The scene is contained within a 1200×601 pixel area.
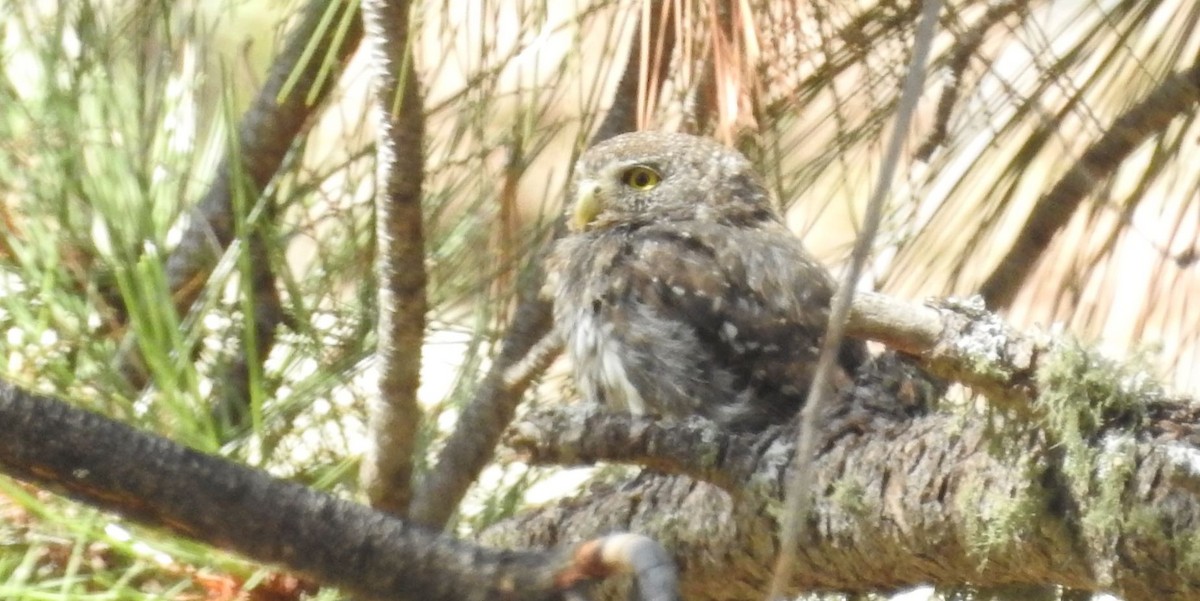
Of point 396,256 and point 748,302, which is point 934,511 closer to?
point 396,256

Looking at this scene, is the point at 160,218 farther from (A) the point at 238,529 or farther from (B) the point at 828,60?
(A) the point at 238,529

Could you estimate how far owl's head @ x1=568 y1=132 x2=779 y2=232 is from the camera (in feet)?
6.18

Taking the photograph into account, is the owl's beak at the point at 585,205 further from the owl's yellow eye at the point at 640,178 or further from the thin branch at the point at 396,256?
the thin branch at the point at 396,256

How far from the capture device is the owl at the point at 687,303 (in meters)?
1.70

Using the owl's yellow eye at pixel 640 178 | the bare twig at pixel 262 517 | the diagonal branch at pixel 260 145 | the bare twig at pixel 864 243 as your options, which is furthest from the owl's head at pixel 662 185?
the bare twig at pixel 864 243

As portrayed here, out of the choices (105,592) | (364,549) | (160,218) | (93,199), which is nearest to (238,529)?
(364,549)

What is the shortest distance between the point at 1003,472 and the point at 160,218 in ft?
3.40

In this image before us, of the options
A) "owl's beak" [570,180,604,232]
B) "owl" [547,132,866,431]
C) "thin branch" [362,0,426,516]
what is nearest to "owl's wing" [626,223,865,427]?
"owl" [547,132,866,431]

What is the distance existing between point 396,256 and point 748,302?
64 cm

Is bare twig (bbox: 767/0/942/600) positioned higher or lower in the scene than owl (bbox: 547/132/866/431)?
lower

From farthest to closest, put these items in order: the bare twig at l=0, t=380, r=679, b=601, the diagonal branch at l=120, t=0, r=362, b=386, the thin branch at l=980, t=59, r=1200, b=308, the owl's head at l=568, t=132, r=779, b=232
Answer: the owl's head at l=568, t=132, r=779, b=232
the diagonal branch at l=120, t=0, r=362, b=386
the thin branch at l=980, t=59, r=1200, b=308
the bare twig at l=0, t=380, r=679, b=601

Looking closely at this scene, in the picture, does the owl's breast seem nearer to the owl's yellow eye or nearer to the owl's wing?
the owl's wing

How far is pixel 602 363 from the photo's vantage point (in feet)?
5.79

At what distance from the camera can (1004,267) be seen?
154cm
